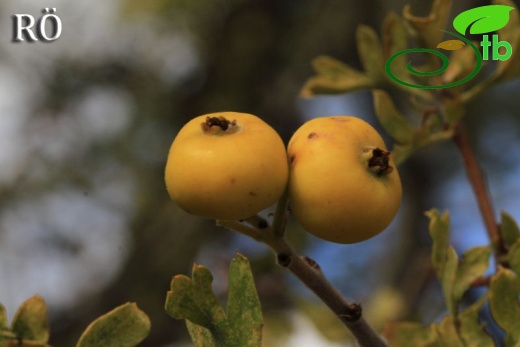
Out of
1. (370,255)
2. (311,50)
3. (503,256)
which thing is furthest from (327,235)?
(311,50)

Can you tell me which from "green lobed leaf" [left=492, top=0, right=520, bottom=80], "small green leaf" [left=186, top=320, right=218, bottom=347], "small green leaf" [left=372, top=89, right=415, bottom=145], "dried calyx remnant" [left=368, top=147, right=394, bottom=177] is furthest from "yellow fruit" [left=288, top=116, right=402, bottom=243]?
"green lobed leaf" [left=492, top=0, right=520, bottom=80]

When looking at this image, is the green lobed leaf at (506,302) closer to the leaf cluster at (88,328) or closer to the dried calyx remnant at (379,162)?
the dried calyx remnant at (379,162)

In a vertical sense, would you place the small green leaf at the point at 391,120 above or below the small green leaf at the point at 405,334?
above

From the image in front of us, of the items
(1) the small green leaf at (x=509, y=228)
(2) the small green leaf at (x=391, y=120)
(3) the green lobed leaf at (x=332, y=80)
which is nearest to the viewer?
(1) the small green leaf at (x=509, y=228)

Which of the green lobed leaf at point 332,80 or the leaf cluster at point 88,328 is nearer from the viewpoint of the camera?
the leaf cluster at point 88,328

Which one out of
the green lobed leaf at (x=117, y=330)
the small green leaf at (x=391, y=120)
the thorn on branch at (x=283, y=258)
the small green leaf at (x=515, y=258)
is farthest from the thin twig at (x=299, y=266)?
the small green leaf at (x=391, y=120)

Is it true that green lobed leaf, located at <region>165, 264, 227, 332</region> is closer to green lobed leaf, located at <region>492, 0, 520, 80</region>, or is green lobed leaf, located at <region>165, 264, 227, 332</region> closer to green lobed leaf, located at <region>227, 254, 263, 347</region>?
green lobed leaf, located at <region>227, 254, 263, 347</region>

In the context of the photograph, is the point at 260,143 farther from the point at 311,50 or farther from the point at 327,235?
the point at 311,50

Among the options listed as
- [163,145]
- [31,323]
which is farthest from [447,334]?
[163,145]
